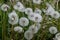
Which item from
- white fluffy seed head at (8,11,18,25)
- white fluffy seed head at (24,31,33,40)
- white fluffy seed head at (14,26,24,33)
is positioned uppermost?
white fluffy seed head at (8,11,18,25)

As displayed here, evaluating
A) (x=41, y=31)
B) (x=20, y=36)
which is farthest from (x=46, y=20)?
(x=20, y=36)

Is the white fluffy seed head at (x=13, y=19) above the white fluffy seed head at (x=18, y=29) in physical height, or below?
above

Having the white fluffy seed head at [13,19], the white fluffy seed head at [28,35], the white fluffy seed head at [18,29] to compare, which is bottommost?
the white fluffy seed head at [28,35]

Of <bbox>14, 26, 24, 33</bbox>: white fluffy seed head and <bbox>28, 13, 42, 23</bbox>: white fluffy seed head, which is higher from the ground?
<bbox>28, 13, 42, 23</bbox>: white fluffy seed head

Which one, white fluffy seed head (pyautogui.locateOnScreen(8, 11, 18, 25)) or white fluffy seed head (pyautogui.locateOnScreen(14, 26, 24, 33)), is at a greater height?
white fluffy seed head (pyautogui.locateOnScreen(8, 11, 18, 25))

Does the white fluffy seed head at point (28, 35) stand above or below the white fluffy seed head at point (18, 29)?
below

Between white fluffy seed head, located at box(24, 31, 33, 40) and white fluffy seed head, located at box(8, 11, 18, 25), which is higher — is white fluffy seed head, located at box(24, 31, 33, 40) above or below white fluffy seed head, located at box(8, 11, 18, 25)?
below

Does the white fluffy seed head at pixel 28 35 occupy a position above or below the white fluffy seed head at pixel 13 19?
below

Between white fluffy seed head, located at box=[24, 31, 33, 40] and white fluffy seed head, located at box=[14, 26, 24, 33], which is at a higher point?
white fluffy seed head, located at box=[14, 26, 24, 33]

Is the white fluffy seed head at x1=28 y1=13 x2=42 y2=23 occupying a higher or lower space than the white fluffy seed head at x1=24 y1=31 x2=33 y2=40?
higher

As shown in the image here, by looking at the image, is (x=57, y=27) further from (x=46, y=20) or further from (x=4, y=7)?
(x=4, y=7)

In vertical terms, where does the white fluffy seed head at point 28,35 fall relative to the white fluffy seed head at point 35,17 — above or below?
below
